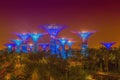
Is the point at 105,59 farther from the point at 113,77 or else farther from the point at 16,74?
the point at 16,74

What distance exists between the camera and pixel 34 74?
18812mm

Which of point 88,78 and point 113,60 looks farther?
point 113,60

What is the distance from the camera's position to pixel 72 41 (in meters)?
112

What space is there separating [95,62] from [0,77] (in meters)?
22.4

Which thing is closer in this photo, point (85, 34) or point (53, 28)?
point (53, 28)

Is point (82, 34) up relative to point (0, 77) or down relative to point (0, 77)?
up

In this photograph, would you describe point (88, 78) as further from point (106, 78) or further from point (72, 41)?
point (72, 41)

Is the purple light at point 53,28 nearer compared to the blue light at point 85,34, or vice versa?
the purple light at point 53,28

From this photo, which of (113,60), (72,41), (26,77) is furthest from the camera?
(72,41)

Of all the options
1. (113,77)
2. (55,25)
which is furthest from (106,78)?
(55,25)

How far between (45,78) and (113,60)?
2312 centimetres

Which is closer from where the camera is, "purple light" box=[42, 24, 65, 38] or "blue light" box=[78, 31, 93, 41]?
"purple light" box=[42, 24, 65, 38]

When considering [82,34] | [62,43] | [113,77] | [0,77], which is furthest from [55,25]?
[0,77]

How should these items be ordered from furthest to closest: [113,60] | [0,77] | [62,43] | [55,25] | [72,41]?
[72,41] < [62,43] < [55,25] < [113,60] < [0,77]
